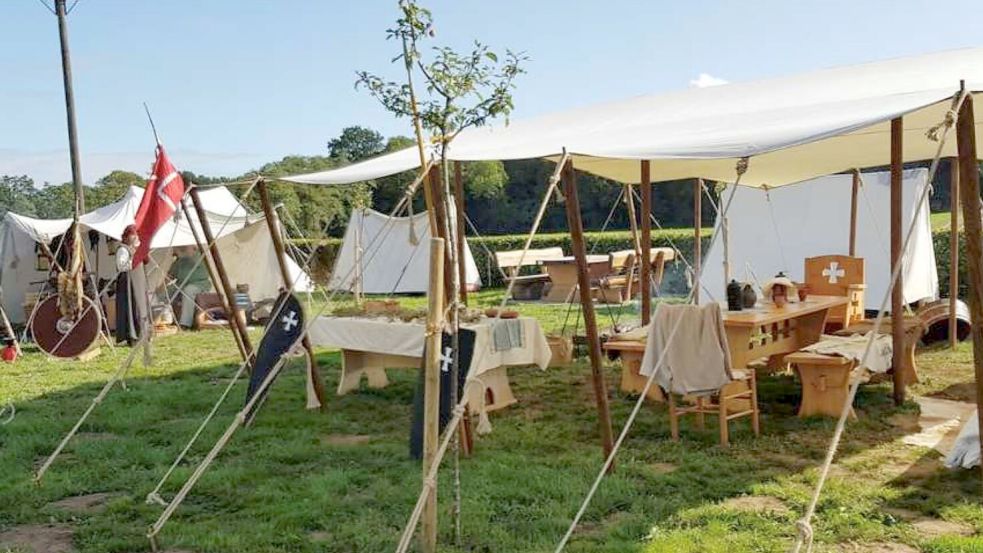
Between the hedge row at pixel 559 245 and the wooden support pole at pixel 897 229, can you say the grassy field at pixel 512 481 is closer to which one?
the wooden support pole at pixel 897 229

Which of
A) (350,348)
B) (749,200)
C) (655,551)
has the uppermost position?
(749,200)

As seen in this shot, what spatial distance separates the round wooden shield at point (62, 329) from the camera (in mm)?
9195

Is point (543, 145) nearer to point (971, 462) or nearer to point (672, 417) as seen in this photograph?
point (672, 417)

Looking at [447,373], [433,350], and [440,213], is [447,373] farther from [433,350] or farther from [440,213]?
[433,350]

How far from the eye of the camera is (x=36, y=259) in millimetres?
11828

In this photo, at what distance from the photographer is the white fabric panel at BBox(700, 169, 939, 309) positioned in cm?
1035

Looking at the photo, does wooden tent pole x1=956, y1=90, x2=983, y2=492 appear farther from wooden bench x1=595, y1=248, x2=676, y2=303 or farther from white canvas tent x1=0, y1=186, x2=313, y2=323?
white canvas tent x1=0, y1=186, x2=313, y2=323

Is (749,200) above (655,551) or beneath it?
above

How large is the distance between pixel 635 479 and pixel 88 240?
32.6ft

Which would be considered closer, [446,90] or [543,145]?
[446,90]

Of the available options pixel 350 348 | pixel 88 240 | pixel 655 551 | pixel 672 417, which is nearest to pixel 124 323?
pixel 88 240

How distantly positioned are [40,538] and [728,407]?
377 centimetres

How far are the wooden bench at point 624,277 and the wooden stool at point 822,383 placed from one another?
6479 mm

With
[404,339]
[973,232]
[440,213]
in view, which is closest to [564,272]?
[404,339]
